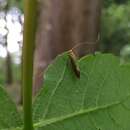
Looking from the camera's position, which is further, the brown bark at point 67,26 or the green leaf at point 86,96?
the brown bark at point 67,26

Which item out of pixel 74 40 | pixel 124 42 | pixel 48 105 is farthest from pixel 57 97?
pixel 124 42

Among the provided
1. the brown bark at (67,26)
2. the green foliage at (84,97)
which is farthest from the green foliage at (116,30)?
the green foliage at (84,97)

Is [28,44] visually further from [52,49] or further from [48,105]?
[52,49]

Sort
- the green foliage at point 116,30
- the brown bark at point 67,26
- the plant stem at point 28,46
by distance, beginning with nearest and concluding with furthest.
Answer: the plant stem at point 28,46 < the brown bark at point 67,26 < the green foliage at point 116,30

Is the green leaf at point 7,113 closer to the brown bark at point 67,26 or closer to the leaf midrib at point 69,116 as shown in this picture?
the leaf midrib at point 69,116

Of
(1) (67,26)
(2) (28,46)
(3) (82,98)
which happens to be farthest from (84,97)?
(1) (67,26)

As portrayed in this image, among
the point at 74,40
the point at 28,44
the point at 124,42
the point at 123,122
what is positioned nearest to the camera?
the point at 28,44

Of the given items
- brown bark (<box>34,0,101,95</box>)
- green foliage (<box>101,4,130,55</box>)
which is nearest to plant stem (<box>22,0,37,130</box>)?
brown bark (<box>34,0,101,95</box>)
